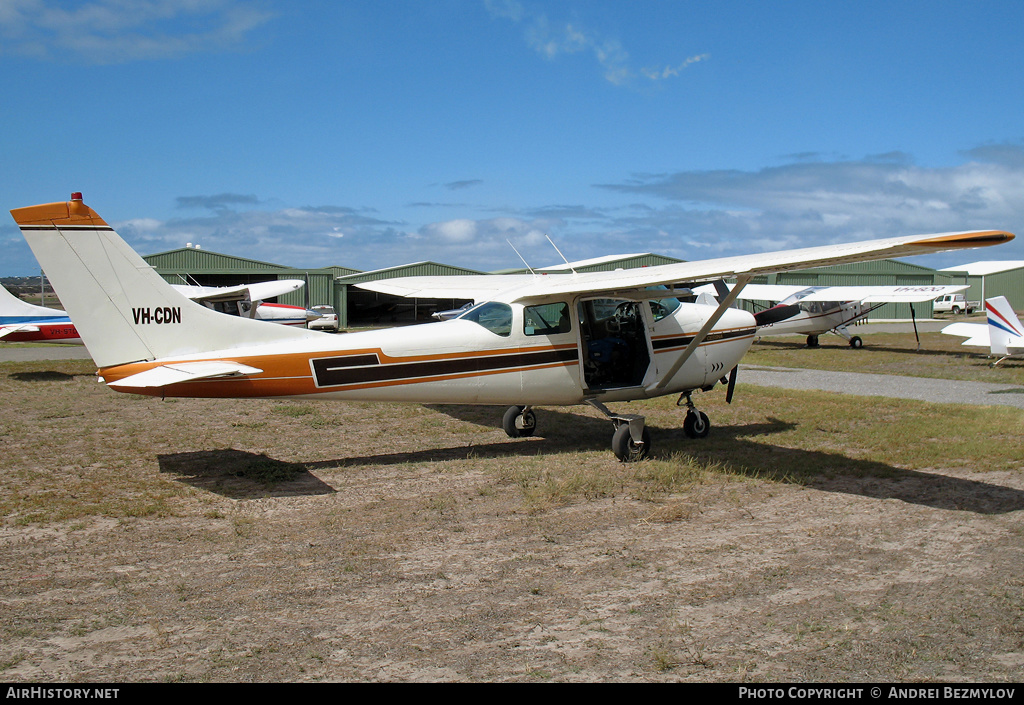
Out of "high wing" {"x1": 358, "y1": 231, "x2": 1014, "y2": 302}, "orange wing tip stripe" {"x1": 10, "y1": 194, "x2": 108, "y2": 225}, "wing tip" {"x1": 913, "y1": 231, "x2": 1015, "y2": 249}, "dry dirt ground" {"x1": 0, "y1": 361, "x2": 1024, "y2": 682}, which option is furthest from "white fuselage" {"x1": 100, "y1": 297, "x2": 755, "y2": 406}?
"wing tip" {"x1": 913, "y1": 231, "x2": 1015, "y2": 249}

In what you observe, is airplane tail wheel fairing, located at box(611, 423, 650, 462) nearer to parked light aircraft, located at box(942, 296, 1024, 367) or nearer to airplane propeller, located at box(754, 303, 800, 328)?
airplane propeller, located at box(754, 303, 800, 328)

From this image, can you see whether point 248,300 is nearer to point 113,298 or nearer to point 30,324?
point 30,324

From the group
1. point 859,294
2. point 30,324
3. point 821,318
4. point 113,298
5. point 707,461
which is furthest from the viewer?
point 821,318

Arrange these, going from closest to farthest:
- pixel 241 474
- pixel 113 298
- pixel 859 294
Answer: pixel 113 298 < pixel 241 474 < pixel 859 294

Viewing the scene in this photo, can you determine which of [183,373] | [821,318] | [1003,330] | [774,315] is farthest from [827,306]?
[183,373]

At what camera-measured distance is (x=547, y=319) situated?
8336 mm

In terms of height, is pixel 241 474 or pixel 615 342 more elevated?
pixel 615 342

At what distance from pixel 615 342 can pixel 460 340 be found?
2125 millimetres

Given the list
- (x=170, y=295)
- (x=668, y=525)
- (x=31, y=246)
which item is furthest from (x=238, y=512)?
(x=668, y=525)

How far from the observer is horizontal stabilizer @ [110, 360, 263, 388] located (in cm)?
632

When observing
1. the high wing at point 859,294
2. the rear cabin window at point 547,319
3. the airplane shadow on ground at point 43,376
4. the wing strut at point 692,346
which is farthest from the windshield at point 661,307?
the airplane shadow on ground at point 43,376

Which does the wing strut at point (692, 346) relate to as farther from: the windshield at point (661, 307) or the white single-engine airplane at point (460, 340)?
the windshield at point (661, 307)

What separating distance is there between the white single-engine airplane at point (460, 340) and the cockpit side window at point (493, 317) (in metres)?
0.02

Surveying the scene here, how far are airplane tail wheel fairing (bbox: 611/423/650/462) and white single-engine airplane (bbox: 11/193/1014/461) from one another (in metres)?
0.02
